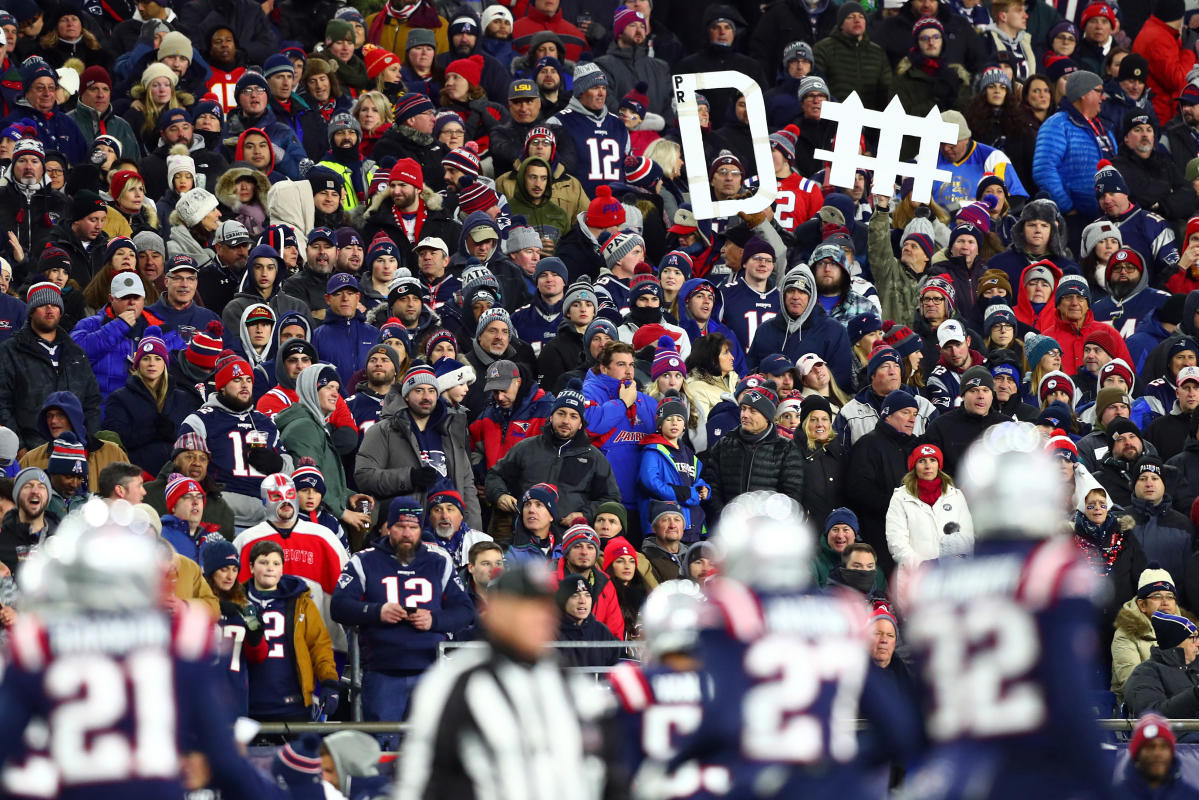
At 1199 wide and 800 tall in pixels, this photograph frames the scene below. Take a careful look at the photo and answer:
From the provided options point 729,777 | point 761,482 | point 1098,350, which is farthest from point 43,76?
point 729,777

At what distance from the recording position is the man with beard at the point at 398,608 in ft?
38.2

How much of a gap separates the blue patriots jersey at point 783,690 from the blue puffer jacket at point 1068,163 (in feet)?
38.6

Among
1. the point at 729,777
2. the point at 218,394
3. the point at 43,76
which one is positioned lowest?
the point at 729,777

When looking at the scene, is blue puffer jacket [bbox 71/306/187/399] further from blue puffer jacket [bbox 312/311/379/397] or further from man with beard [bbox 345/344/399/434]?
man with beard [bbox 345/344/399/434]

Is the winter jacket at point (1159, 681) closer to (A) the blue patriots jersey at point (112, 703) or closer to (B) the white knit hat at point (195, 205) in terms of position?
(A) the blue patriots jersey at point (112, 703)

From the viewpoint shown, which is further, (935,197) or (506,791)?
(935,197)

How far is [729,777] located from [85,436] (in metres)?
6.74

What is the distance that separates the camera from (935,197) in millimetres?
17953

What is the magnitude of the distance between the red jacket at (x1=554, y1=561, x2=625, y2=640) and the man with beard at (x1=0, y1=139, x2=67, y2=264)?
5110 millimetres

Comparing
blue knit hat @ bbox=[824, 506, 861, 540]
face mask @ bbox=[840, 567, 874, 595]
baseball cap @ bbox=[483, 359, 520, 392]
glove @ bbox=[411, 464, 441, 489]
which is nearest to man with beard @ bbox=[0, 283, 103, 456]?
glove @ bbox=[411, 464, 441, 489]

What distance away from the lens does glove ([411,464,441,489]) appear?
12.8 m

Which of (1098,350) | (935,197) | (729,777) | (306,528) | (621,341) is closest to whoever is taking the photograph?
(729,777)

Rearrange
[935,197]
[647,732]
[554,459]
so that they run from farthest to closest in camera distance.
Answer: [935,197] → [554,459] → [647,732]

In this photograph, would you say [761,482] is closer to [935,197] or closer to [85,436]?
[85,436]
